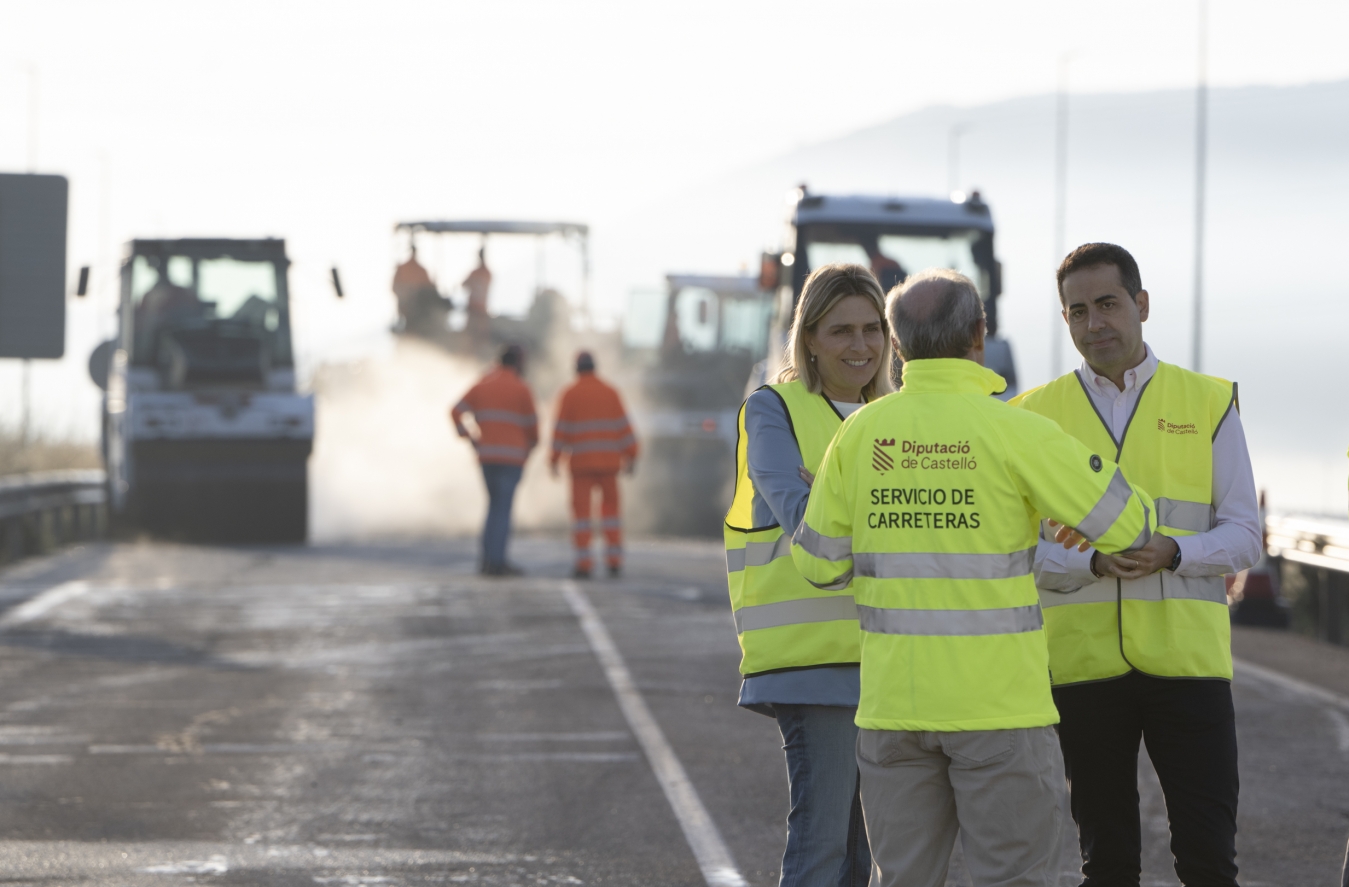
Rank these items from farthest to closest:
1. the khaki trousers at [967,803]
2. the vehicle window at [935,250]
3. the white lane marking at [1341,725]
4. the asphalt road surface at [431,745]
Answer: the vehicle window at [935,250] → the white lane marking at [1341,725] → the asphalt road surface at [431,745] → the khaki trousers at [967,803]

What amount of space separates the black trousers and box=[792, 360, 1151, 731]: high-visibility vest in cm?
79

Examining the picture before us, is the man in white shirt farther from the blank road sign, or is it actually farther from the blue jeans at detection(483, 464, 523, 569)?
the blue jeans at detection(483, 464, 523, 569)

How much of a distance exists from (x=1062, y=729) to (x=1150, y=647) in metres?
0.33

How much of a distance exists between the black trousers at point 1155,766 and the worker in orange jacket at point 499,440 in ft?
41.8

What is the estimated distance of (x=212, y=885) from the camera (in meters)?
6.22

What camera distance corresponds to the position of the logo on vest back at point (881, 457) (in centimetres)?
400

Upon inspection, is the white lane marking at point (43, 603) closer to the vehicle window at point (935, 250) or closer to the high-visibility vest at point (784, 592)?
the vehicle window at point (935, 250)

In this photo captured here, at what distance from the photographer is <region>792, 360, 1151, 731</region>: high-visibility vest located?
3.95m

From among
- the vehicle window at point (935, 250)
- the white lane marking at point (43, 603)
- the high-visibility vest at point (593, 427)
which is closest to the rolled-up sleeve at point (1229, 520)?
the white lane marking at point (43, 603)

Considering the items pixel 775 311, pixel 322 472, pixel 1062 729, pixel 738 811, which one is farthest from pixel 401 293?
pixel 1062 729

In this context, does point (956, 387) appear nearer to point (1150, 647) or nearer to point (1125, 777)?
point (1150, 647)

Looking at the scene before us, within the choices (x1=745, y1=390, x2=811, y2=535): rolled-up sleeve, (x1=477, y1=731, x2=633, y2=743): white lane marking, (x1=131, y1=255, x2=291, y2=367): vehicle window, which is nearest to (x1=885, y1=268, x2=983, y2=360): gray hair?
(x1=745, y1=390, x2=811, y2=535): rolled-up sleeve

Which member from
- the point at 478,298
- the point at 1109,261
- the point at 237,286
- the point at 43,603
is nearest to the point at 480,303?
the point at 478,298

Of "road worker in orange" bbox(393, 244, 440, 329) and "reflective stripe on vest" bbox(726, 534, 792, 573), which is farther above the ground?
"road worker in orange" bbox(393, 244, 440, 329)
